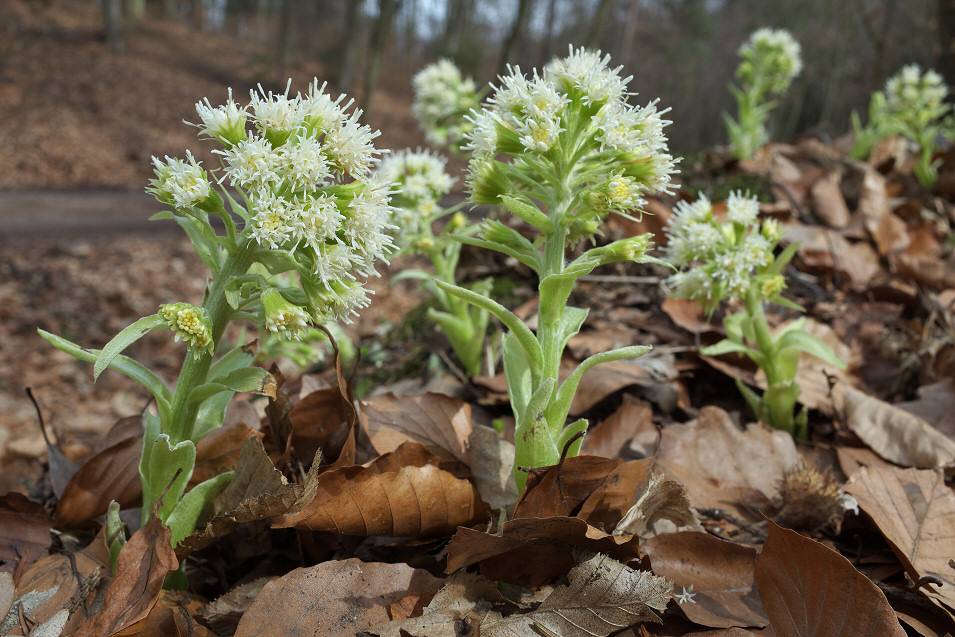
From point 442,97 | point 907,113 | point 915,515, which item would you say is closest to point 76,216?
point 442,97

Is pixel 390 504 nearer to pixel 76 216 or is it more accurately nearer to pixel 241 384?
pixel 241 384

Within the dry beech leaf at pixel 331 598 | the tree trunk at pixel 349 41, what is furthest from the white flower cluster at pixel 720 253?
the tree trunk at pixel 349 41

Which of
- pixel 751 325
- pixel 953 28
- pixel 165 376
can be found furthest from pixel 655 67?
pixel 751 325

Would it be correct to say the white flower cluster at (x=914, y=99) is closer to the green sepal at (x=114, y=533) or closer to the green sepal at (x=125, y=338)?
the green sepal at (x=125, y=338)

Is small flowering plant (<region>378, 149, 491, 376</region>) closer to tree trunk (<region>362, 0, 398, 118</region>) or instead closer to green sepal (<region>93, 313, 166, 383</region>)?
green sepal (<region>93, 313, 166, 383</region>)

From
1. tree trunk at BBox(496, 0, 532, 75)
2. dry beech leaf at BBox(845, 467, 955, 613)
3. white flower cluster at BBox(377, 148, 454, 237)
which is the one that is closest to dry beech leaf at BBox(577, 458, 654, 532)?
dry beech leaf at BBox(845, 467, 955, 613)

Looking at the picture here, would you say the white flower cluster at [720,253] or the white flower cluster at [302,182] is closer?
the white flower cluster at [302,182]

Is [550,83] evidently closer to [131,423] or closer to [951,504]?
[951,504]
